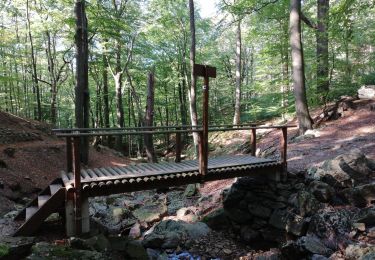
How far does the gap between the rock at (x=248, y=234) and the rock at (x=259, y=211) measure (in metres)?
0.40

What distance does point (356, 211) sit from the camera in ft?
19.1

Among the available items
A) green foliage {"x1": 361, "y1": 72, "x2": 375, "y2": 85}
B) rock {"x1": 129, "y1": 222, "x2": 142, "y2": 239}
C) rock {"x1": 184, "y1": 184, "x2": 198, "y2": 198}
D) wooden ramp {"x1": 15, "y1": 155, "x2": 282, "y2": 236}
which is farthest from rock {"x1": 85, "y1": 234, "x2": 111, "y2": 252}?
green foliage {"x1": 361, "y1": 72, "x2": 375, "y2": 85}

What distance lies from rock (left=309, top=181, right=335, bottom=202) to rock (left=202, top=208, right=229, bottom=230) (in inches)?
98.2

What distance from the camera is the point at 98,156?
54.4 feet

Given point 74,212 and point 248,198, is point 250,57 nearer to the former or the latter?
point 248,198

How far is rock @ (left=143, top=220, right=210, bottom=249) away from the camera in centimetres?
695

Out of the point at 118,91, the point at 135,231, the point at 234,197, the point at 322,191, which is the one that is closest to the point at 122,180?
the point at 135,231

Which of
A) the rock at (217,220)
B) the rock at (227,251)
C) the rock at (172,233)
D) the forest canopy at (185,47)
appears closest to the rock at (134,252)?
the rock at (172,233)

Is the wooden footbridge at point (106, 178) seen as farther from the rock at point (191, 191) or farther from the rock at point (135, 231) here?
the rock at point (191, 191)

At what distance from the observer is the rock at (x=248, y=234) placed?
24.4 feet

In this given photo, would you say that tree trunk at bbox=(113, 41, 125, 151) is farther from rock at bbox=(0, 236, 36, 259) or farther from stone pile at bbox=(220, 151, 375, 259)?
rock at bbox=(0, 236, 36, 259)

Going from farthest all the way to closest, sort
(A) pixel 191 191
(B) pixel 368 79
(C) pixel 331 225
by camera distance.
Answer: (B) pixel 368 79 < (A) pixel 191 191 < (C) pixel 331 225

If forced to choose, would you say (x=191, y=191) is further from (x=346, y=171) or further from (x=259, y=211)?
(x=346, y=171)

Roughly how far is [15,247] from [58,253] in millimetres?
540
